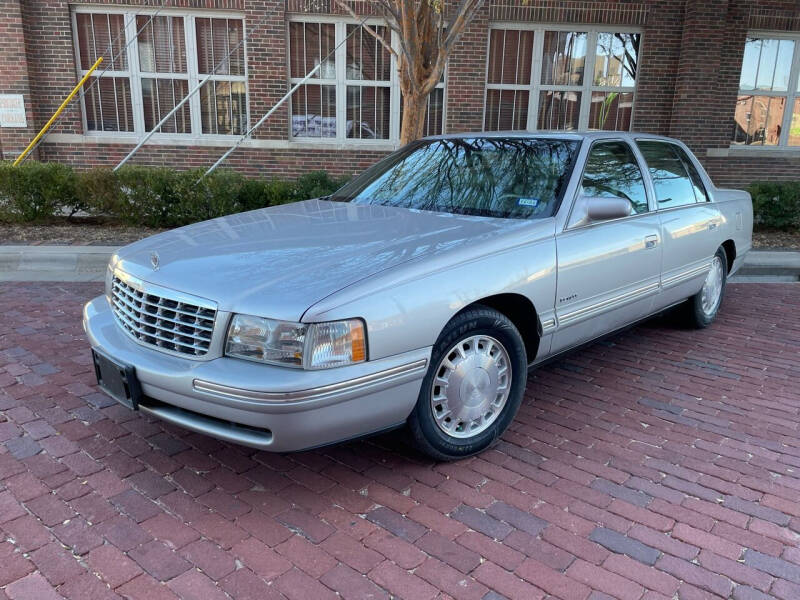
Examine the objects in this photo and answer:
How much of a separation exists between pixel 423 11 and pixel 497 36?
5058 mm

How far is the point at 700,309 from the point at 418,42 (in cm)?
404

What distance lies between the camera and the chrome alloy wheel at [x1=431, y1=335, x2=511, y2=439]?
2.98m

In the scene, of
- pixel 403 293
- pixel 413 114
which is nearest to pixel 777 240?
pixel 413 114

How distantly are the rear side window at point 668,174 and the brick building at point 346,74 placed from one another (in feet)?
23.0

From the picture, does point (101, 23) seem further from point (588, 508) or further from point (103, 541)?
point (588, 508)

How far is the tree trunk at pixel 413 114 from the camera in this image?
7.25 metres

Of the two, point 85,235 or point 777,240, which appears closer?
point 85,235

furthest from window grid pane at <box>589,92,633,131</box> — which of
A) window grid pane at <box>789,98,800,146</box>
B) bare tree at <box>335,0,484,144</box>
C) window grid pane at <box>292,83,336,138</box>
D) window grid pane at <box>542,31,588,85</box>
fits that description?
bare tree at <box>335,0,484,144</box>

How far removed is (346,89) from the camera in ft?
37.7

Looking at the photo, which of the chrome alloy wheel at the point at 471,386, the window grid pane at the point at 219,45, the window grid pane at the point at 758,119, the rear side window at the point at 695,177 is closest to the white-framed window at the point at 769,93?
the window grid pane at the point at 758,119

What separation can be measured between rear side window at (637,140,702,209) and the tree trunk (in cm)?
319

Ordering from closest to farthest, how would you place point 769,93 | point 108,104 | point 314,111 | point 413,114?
point 413,114 < point 108,104 < point 314,111 < point 769,93

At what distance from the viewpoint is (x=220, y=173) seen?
26.9 ft

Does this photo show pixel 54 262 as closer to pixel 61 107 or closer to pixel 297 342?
pixel 61 107
